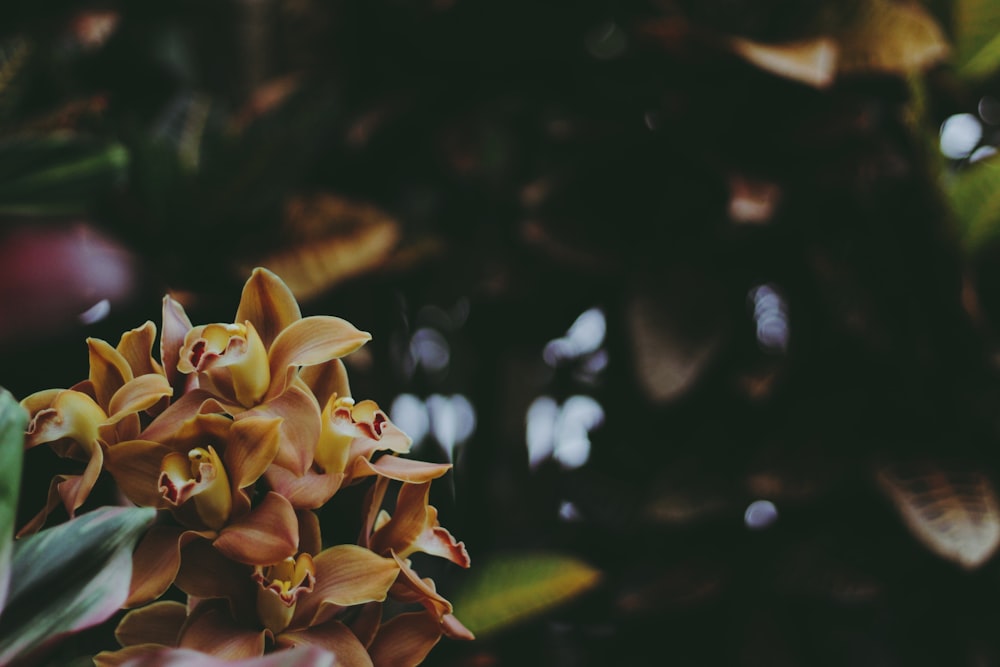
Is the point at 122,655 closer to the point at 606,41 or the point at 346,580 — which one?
the point at 346,580

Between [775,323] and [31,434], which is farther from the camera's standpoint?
[775,323]

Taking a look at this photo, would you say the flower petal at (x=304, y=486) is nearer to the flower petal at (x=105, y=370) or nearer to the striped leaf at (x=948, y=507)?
the flower petal at (x=105, y=370)

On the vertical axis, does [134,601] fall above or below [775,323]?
above

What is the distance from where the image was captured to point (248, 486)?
0.29 metres

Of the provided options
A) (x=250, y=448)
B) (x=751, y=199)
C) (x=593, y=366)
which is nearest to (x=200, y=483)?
(x=250, y=448)

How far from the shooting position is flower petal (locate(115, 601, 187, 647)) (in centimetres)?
29

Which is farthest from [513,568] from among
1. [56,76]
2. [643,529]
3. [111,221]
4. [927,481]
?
[56,76]

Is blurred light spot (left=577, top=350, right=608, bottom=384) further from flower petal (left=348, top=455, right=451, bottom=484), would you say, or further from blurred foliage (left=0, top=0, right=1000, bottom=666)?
flower petal (left=348, top=455, right=451, bottom=484)

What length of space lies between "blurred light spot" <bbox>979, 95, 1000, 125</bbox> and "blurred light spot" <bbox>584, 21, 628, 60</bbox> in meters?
0.43

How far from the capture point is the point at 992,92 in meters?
0.93

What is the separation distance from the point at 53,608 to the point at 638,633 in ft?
2.20

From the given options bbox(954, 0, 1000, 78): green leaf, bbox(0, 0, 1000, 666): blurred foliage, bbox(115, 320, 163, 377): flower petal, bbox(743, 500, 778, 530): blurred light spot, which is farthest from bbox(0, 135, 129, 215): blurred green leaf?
bbox(954, 0, 1000, 78): green leaf

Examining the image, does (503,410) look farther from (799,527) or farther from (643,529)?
(799,527)

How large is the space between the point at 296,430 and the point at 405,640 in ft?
0.30
